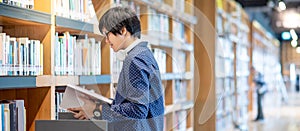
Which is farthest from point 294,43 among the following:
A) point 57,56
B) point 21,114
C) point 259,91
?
point 21,114

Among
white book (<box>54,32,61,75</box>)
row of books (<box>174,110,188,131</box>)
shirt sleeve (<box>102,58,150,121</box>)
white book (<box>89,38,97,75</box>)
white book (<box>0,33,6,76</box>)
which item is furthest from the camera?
row of books (<box>174,110,188,131</box>)

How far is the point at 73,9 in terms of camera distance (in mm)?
3234

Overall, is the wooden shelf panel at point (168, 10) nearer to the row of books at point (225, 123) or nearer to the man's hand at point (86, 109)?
the man's hand at point (86, 109)

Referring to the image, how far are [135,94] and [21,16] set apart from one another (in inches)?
31.5

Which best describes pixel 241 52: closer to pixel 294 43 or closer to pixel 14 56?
pixel 14 56

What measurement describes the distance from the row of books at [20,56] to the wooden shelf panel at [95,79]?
0.45 meters

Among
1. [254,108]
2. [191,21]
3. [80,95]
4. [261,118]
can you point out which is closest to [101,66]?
[80,95]

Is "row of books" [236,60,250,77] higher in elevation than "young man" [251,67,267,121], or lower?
higher

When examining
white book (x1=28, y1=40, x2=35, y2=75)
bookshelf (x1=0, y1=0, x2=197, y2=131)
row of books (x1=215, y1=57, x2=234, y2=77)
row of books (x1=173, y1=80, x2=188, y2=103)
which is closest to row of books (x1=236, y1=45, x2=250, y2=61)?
row of books (x1=215, y1=57, x2=234, y2=77)

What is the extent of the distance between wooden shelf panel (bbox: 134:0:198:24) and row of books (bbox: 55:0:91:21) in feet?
3.38

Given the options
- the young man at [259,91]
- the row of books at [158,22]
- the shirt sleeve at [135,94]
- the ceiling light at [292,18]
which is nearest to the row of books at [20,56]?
the shirt sleeve at [135,94]

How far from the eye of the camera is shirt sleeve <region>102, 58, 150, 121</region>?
7.40ft

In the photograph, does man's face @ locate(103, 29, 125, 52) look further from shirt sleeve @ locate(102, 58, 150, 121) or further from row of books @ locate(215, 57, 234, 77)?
row of books @ locate(215, 57, 234, 77)

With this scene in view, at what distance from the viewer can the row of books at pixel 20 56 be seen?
2.53 metres
